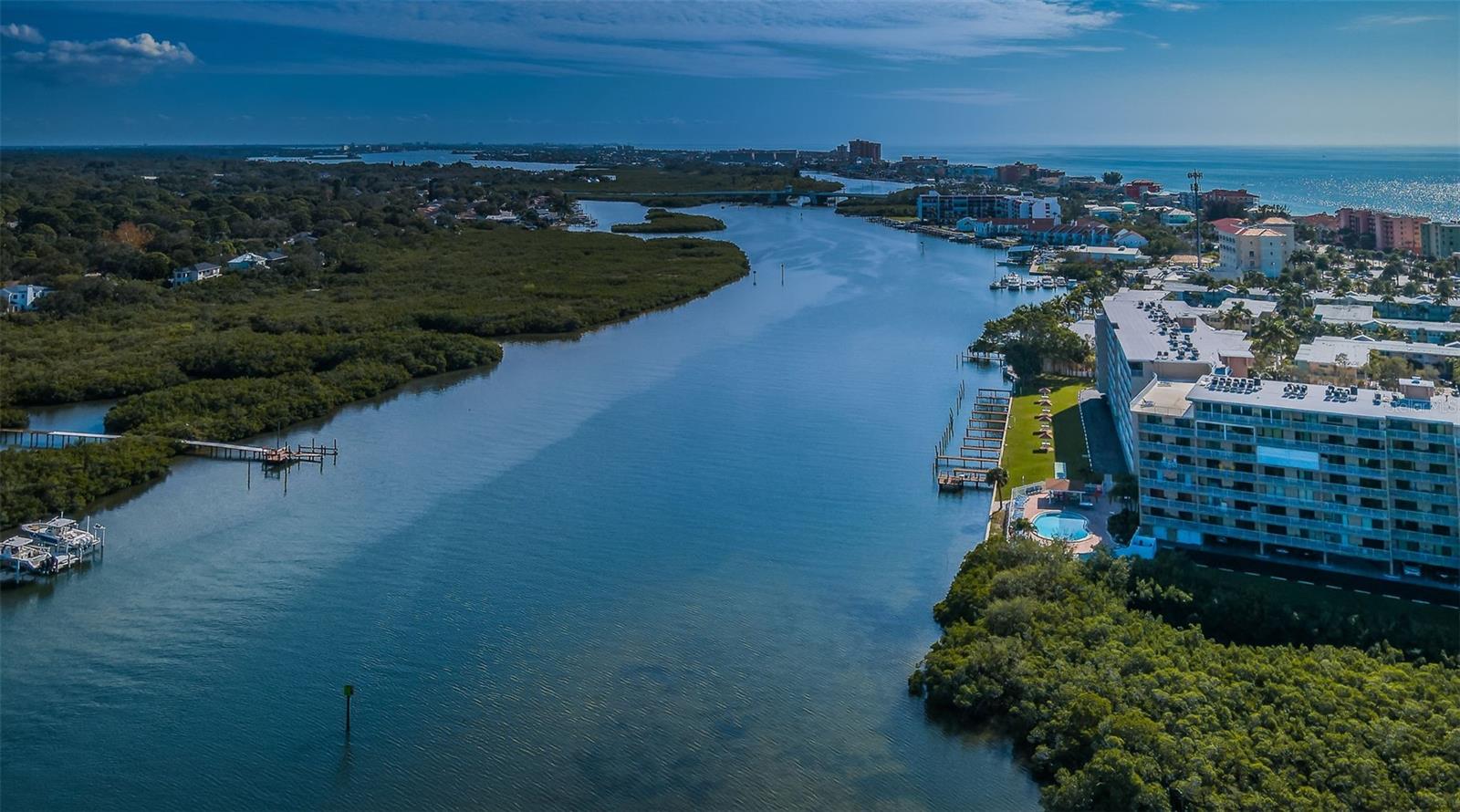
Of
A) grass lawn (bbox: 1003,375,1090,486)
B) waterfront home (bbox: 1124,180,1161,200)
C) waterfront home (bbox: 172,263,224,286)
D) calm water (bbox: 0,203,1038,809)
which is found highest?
waterfront home (bbox: 1124,180,1161,200)

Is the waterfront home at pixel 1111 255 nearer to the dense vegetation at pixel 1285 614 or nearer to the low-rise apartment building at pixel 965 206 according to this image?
the low-rise apartment building at pixel 965 206

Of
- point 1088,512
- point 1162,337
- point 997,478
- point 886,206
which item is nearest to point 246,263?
point 997,478

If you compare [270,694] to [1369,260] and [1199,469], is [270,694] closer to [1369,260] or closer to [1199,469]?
[1199,469]

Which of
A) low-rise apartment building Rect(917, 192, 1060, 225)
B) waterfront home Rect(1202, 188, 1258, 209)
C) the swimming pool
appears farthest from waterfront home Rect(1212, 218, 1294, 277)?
the swimming pool

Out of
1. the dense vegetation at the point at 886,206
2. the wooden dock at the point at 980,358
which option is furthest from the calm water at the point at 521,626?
the dense vegetation at the point at 886,206

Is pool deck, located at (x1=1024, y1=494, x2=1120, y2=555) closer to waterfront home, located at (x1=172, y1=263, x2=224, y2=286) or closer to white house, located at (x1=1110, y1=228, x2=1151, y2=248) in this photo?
waterfront home, located at (x1=172, y1=263, x2=224, y2=286)

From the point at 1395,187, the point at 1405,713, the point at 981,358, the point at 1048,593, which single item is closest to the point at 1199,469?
the point at 1048,593
